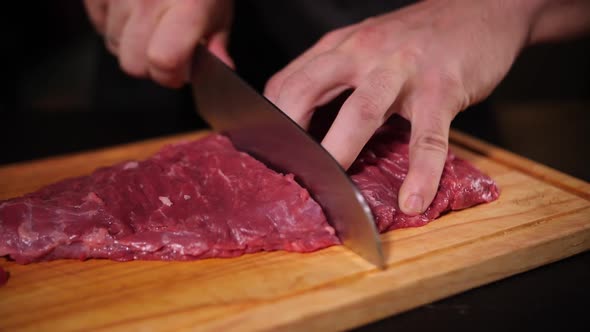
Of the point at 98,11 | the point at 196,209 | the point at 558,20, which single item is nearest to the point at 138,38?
the point at 98,11

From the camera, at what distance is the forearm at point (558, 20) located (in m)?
2.99

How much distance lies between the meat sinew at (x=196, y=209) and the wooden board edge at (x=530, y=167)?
1.35 ft

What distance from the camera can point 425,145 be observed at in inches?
95.0

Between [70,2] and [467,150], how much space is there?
6.62 m

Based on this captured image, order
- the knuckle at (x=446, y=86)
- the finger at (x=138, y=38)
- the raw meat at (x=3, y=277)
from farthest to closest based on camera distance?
the finger at (x=138, y=38)
the knuckle at (x=446, y=86)
the raw meat at (x=3, y=277)

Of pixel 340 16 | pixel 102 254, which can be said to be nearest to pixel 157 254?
pixel 102 254

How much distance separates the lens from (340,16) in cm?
394

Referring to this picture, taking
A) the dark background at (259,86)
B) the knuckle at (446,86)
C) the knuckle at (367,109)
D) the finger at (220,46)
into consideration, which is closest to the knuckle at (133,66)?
the finger at (220,46)

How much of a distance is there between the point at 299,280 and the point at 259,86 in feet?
9.09

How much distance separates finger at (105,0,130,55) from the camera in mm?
3417

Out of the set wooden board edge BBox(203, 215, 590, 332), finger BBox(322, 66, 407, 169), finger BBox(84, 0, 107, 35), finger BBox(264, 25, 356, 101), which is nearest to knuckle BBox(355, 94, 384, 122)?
finger BBox(322, 66, 407, 169)

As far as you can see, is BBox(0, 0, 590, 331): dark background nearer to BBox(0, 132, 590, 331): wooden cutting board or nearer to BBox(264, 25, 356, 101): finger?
BBox(0, 132, 590, 331): wooden cutting board

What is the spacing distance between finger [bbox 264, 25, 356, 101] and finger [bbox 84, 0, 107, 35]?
4.77 feet

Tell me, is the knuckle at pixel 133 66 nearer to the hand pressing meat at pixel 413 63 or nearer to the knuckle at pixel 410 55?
the hand pressing meat at pixel 413 63
